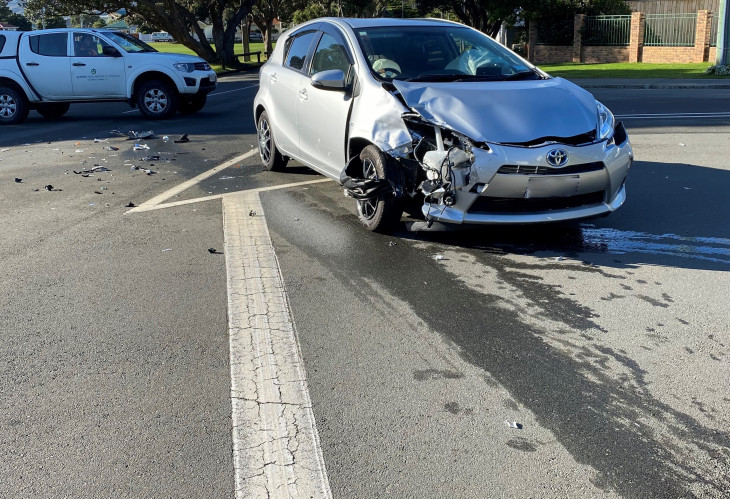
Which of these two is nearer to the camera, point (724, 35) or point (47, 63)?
point (47, 63)

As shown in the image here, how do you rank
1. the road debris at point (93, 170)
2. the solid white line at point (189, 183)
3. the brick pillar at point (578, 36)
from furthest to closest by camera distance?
the brick pillar at point (578, 36)
the road debris at point (93, 170)
the solid white line at point (189, 183)

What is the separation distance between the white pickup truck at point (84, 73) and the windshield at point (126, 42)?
81 mm

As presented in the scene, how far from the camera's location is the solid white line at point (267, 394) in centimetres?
316

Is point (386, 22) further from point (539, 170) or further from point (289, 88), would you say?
point (539, 170)

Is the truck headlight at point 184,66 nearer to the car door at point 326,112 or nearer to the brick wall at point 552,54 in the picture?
the car door at point 326,112

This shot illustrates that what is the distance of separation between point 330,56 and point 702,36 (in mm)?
28340

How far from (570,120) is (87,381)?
4.00 metres

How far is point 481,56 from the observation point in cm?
736

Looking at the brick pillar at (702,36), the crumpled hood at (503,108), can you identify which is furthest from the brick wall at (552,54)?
the crumpled hood at (503,108)

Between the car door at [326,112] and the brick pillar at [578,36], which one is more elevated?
the brick pillar at [578,36]

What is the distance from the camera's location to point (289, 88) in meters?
8.23

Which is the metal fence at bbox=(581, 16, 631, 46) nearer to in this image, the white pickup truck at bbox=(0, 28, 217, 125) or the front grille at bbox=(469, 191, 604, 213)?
the white pickup truck at bbox=(0, 28, 217, 125)

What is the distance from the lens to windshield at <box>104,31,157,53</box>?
53.5 feet

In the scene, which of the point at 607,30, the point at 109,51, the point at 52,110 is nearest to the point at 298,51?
the point at 109,51
